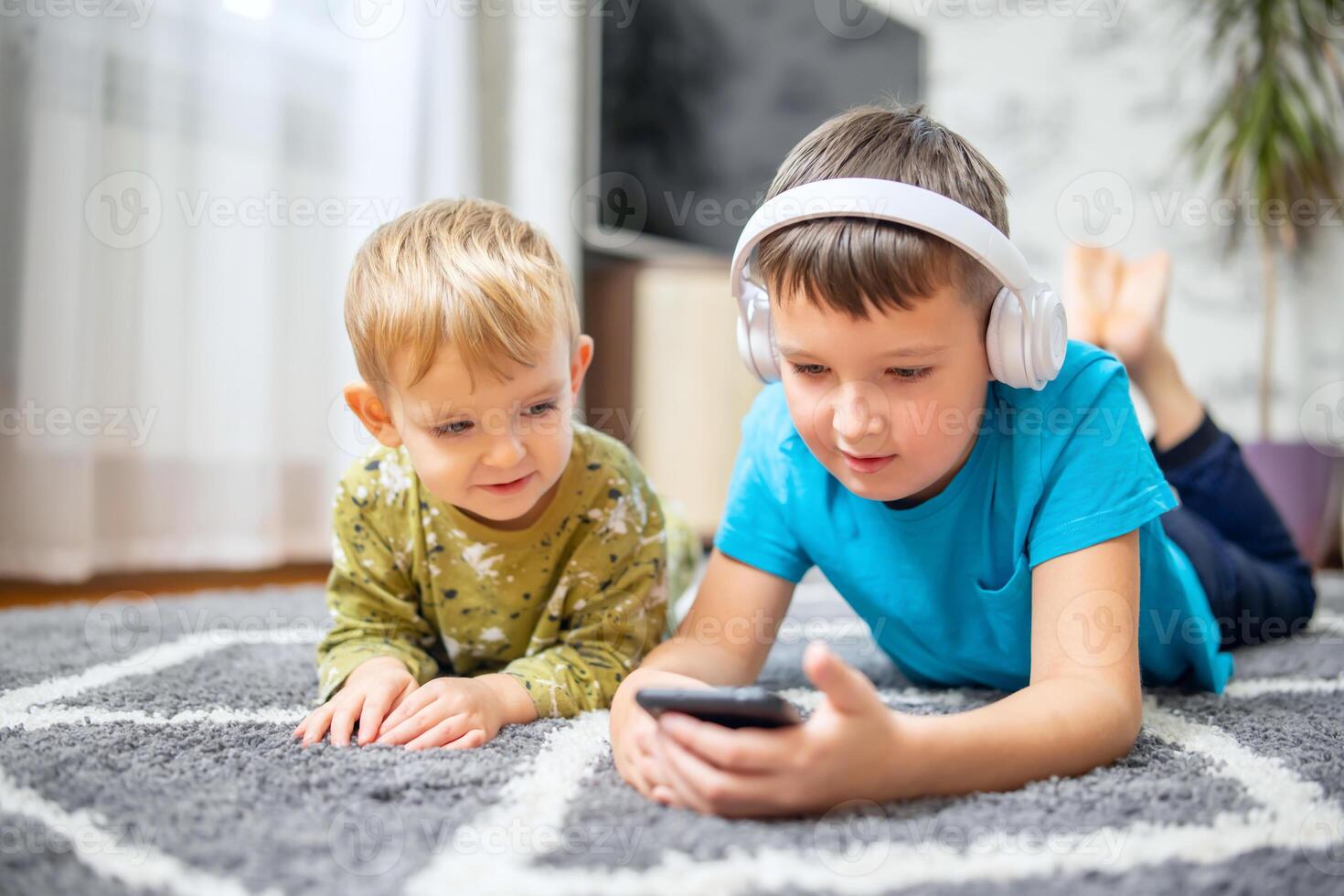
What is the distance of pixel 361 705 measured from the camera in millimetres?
747

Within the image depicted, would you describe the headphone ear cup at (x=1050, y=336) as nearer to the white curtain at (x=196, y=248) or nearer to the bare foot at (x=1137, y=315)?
the bare foot at (x=1137, y=315)

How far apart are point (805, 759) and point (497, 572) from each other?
0.42m

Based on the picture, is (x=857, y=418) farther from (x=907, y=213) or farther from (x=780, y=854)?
(x=780, y=854)

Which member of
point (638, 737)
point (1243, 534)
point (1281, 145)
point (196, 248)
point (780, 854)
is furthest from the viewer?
point (1281, 145)

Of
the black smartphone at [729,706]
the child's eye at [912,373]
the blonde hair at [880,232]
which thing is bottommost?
the black smartphone at [729,706]

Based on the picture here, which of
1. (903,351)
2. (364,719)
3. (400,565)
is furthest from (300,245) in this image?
(903,351)

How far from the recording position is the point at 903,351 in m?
0.67

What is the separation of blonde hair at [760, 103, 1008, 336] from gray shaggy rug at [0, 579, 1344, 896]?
0.32 meters

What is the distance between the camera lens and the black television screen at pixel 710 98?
7.10 ft

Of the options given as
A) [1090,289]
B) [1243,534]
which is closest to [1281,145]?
[1090,289]

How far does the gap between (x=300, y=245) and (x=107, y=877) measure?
152 cm

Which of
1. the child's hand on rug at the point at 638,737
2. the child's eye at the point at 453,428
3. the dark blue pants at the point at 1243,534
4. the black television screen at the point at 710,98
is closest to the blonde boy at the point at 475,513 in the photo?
the child's eye at the point at 453,428

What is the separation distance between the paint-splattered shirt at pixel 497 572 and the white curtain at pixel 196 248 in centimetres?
87

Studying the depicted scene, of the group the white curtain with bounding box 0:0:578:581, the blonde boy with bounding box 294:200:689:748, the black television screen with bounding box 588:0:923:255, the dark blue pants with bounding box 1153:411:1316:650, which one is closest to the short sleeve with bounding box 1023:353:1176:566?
the blonde boy with bounding box 294:200:689:748
